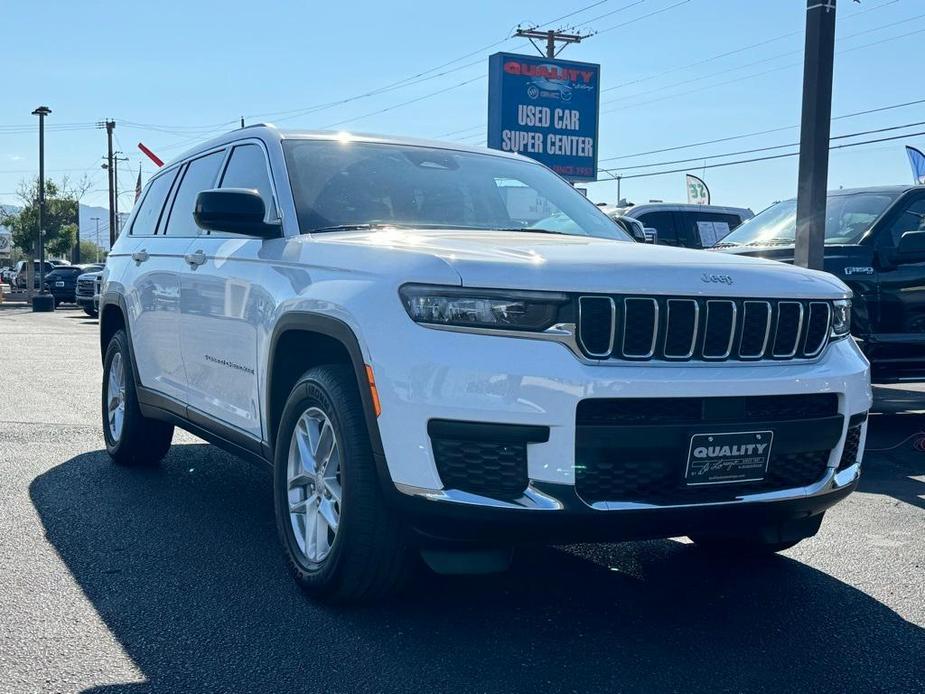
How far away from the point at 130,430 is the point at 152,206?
4.53ft

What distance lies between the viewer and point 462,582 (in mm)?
4363

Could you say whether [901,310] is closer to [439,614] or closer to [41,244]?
[439,614]

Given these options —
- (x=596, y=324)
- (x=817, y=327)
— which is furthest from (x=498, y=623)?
(x=817, y=327)

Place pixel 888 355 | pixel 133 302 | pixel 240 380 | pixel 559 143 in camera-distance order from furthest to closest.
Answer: pixel 559 143, pixel 888 355, pixel 133 302, pixel 240 380

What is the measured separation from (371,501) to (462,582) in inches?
35.1

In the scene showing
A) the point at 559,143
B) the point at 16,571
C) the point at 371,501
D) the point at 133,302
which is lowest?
the point at 16,571

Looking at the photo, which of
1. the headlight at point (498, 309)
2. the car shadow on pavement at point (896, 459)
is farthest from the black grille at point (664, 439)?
the car shadow on pavement at point (896, 459)

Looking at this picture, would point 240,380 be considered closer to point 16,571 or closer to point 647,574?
point 16,571

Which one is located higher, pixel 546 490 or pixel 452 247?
pixel 452 247

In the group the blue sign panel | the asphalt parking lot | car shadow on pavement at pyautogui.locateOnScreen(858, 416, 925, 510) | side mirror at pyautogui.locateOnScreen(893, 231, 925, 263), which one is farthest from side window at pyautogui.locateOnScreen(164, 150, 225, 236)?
the blue sign panel

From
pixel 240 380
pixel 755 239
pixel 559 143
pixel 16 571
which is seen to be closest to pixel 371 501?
pixel 240 380

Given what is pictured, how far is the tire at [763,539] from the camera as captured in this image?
4.25 m

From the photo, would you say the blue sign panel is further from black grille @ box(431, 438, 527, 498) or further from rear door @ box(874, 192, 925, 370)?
black grille @ box(431, 438, 527, 498)

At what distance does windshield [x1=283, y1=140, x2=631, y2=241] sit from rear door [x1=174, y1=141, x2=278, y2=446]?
0.69 ft
